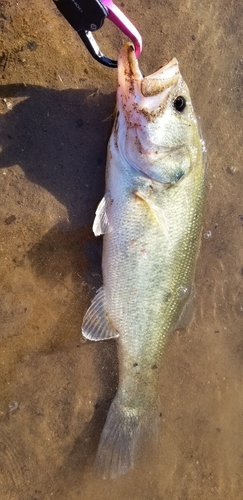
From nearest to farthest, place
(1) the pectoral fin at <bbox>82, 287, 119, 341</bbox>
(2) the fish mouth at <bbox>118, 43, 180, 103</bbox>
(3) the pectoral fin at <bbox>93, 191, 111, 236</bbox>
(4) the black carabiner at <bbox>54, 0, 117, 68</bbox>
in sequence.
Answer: (4) the black carabiner at <bbox>54, 0, 117, 68</bbox>, (2) the fish mouth at <bbox>118, 43, 180, 103</bbox>, (3) the pectoral fin at <bbox>93, 191, 111, 236</bbox>, (1) the pectoral fin at <bbox>82, 287, 119, 341</bbox>

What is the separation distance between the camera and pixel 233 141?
11.3 feet

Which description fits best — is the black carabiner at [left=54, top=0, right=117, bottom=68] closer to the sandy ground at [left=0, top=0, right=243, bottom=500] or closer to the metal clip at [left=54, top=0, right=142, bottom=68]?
the metal clip at [left=54, top=0, right=142, bottom=68]

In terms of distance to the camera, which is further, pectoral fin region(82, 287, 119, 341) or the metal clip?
pectoral fin region(82, 287, 119, 341)

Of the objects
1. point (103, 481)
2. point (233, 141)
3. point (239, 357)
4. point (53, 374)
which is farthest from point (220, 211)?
point (103, 481)

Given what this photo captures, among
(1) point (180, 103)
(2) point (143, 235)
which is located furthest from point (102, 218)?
(1) point (180, 103)

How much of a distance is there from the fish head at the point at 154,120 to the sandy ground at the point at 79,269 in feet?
1.40

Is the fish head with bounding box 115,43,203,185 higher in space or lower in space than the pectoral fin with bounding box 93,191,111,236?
higher

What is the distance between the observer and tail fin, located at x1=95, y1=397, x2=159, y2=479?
3016 mm

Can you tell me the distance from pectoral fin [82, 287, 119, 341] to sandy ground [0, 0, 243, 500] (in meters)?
0.15

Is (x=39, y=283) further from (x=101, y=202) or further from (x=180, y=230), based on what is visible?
(x=180, y=230)

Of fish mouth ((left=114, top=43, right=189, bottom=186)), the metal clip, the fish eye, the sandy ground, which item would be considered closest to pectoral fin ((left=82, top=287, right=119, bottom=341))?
the sandy ground

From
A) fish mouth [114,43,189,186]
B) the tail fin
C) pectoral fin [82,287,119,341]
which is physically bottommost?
the tail fin

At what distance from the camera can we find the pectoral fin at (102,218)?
2.84 meters

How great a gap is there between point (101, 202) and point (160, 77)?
801 mm
